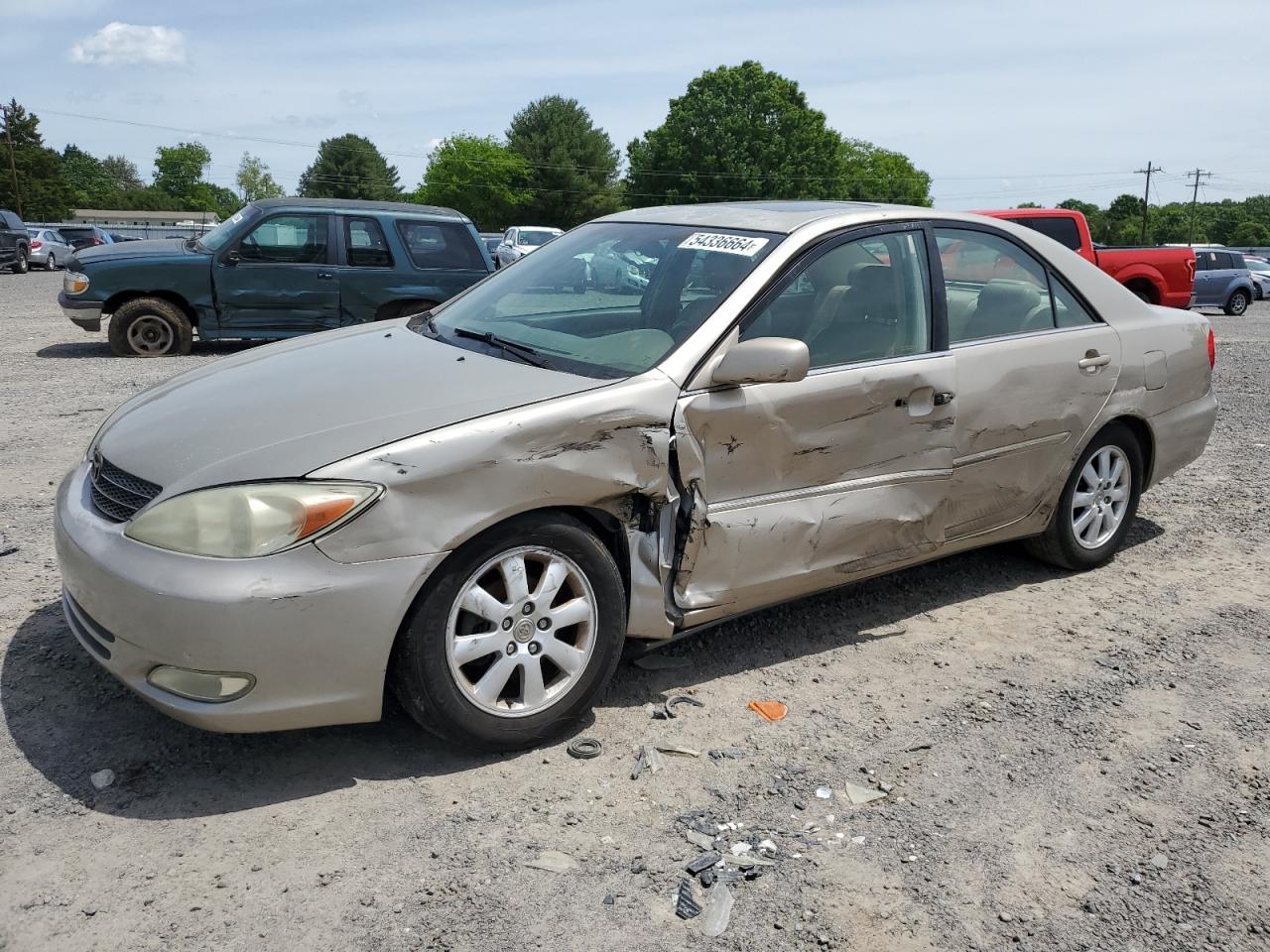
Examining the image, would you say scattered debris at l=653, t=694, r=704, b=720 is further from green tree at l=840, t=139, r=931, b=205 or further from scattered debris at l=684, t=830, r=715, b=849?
green tree at l=840, t=139, r=931, b=205

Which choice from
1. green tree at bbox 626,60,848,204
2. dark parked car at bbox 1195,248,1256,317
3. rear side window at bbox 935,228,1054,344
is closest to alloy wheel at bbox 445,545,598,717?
rear side window at bbox 935,228,1054,344

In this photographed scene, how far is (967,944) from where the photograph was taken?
2578 mm

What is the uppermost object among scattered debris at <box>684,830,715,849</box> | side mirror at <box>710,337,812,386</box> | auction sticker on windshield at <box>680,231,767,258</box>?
auction sticker on windshield at <box>680,231,767,258</box>

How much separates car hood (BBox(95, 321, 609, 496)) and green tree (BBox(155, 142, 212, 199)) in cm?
15733

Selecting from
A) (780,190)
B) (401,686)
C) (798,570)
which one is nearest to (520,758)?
(401,686)

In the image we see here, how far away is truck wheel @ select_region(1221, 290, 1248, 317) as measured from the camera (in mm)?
25016

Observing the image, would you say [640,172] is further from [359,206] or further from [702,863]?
[702,863]

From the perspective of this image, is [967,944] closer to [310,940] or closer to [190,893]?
[310,940]

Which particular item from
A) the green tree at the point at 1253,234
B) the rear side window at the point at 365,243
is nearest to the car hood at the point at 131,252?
the rear side window at the point at 365,243

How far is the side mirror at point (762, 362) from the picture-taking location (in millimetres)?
3500

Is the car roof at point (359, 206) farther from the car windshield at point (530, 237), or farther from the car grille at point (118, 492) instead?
the car windshield at point (530, 237)

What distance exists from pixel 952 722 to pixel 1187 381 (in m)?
2.60

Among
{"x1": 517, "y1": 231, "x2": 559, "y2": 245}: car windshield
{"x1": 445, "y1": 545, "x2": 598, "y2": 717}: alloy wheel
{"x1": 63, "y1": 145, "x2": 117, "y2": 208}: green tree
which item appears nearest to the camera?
{"x1": 445, "y1": 545, "x2": 598, "y2": 717}: alloy wheel

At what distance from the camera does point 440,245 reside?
12.3 m
